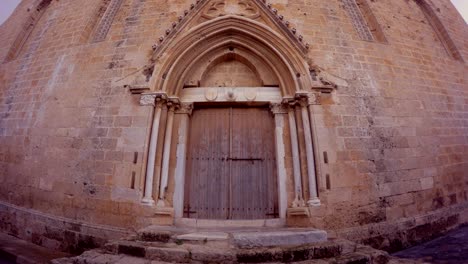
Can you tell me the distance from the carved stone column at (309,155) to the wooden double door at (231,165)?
2.45 ft

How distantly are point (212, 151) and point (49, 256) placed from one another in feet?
11.3

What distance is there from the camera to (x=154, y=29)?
5457 millimetres

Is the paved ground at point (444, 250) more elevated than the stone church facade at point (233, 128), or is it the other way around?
the stone church facade at point (233, 128)

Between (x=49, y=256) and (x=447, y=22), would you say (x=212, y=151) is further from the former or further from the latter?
(x=447, y=22)

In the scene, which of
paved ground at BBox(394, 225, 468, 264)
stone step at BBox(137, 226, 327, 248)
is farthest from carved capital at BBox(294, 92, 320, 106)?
paved ground at BBox(394, 225, 468, 264)

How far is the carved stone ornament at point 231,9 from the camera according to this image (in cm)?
553

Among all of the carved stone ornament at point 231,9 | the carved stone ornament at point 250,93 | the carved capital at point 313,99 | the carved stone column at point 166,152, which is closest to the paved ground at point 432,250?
the carved stone column at point 166,152

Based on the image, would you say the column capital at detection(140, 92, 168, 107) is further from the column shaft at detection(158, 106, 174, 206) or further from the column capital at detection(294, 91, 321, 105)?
the column capital at detection(294, 91, 321, 105)

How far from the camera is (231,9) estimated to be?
18.3 feet

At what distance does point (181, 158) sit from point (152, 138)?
73 centimetres

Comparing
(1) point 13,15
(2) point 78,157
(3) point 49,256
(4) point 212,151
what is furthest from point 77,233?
(1) point 13,15

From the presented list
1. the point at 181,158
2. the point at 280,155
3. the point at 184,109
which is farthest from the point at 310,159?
the point at 184,109

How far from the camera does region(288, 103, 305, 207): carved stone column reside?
4.45m

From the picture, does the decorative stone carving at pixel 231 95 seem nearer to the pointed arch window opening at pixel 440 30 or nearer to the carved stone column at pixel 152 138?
the carved stone column at pixel 152 138
